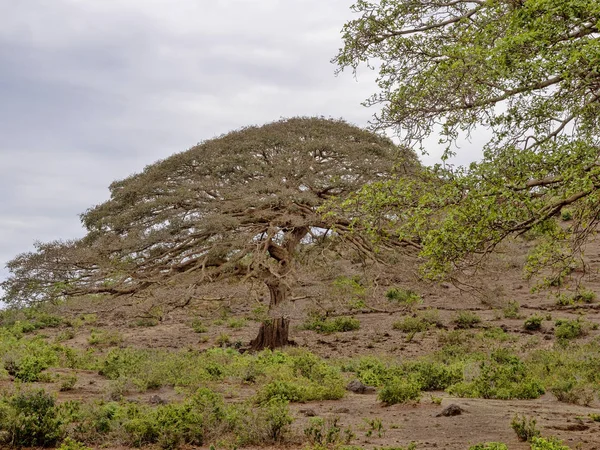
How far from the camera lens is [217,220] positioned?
19.0 m

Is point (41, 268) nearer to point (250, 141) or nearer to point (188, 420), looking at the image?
point (250, 141)

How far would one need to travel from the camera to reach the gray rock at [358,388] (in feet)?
43.0

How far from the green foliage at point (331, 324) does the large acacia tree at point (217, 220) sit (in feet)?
14.0

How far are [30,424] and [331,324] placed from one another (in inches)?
733

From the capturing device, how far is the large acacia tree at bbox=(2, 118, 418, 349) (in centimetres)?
1983

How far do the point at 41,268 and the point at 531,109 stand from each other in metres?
16.1

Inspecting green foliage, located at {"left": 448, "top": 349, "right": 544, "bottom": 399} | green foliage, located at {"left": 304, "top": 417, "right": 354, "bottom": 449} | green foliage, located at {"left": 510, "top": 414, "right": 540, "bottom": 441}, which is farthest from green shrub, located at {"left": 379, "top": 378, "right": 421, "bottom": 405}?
green foliage, located at {"left": 510, "top": 414, "right": 540, "bottom": 441}

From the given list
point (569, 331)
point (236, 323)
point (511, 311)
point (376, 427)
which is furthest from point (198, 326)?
point (376, 427)

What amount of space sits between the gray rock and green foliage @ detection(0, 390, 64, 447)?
637 centimetres

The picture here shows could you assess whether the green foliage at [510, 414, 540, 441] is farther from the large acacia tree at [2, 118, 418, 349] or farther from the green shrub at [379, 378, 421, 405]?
the large acacia tree at [2, 118, 418, 349]

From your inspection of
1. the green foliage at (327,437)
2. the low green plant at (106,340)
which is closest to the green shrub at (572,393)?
the green foliage at (327,437)

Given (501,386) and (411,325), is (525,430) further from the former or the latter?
(411,325)

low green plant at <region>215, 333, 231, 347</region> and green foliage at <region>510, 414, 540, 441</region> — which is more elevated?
green foliage at <region>510, 414, 540, 441</region>

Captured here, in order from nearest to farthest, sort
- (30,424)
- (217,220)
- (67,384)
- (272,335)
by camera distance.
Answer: (30,424) < (67,384) < (217,220) < (272,335)
